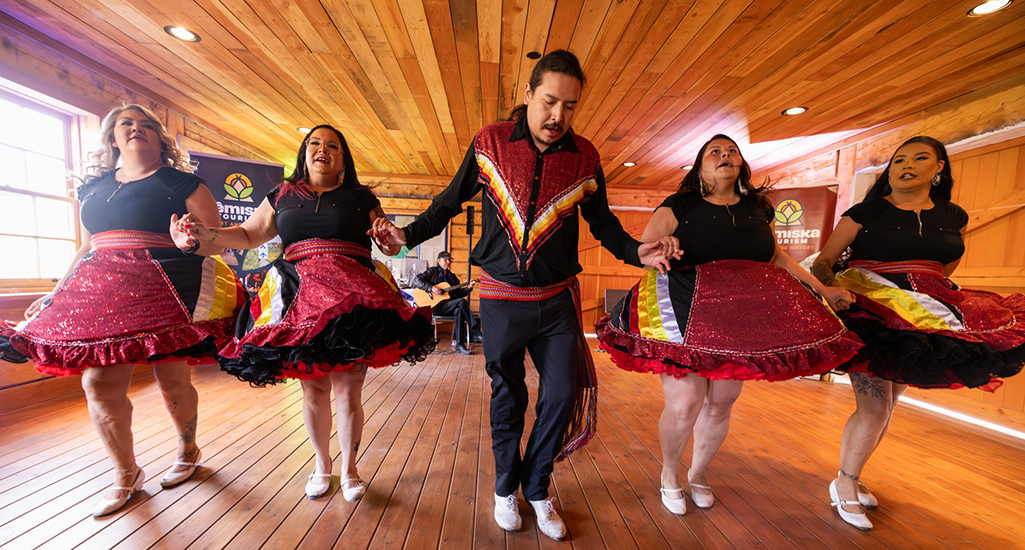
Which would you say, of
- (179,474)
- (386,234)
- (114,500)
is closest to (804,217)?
(386,234)

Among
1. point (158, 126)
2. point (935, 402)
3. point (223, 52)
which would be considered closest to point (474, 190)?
point (158, 126)

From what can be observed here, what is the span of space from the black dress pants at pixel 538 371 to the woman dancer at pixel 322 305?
0.42 m

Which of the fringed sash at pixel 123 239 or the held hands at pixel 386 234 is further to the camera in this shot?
the fringed sash at pixel 123 239

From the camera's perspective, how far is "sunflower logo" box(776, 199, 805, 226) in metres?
4.52

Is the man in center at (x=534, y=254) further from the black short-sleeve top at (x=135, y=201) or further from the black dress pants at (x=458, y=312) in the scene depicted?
the black dress pants at (x=458, y=312)

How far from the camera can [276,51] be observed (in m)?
2.99

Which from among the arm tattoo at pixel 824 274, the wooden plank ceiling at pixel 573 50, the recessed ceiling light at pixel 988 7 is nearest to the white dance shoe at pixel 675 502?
the arm tattoo at pixel 824 274

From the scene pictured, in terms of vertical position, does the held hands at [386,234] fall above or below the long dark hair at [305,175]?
below

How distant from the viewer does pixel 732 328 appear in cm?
142

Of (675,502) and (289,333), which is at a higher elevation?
(289,333)

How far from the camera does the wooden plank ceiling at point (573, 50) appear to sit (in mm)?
2439

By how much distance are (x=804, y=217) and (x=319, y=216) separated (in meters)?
5.12

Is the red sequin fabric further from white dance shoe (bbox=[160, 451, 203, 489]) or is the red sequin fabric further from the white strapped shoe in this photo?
the white strapped shoe

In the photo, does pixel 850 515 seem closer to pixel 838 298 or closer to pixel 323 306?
pixel 838 298
